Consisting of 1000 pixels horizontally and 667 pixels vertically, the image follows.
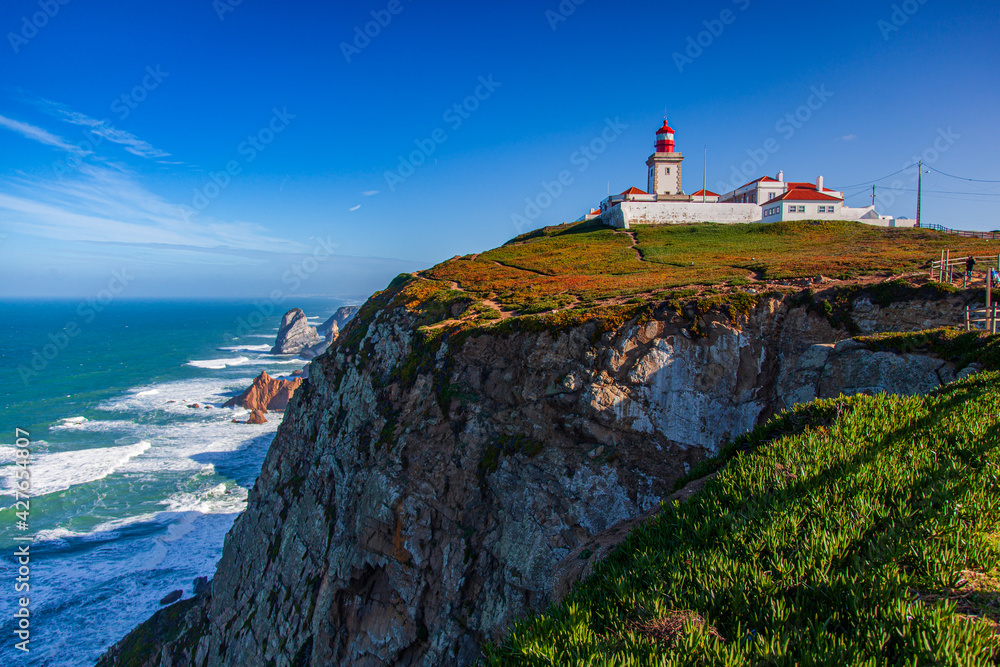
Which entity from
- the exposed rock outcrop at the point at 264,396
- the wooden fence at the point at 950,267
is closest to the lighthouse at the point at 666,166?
the wooden fence at the point at 950,267

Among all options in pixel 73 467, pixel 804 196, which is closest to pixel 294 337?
pixel 73 467

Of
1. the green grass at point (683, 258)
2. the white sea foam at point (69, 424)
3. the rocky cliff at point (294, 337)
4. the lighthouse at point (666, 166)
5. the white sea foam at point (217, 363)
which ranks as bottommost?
the white sea foam at point (69, 424)

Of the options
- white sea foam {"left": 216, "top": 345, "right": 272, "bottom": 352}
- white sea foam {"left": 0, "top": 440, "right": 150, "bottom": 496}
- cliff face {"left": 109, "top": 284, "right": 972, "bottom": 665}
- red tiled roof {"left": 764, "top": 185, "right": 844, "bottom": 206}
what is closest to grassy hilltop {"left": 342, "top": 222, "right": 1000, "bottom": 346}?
cliff face {"left": 109, "top": 284, "right": 972, "bottom": 665}

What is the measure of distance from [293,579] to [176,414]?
48850mm

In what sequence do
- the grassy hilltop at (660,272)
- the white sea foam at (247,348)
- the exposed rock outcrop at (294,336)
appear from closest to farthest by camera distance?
the grassy hilltop at (660,272) → the exposed rock outcrop at (294,336) → the white sea foam at (247,348)

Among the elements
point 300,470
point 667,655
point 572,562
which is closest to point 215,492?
point 300,470

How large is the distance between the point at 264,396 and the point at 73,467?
19.7 m

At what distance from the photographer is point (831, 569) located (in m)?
4.52

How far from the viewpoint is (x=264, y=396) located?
195ft

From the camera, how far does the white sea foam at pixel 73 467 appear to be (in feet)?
127

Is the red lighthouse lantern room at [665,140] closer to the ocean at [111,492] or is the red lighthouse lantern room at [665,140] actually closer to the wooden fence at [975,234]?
the wooden fence at [975,234]

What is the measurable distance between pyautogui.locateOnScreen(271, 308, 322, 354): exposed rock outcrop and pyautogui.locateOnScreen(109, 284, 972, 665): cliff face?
87.5 meters

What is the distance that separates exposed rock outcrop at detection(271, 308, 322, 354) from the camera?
10162 cm

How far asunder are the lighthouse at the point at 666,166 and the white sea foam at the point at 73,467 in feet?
210
